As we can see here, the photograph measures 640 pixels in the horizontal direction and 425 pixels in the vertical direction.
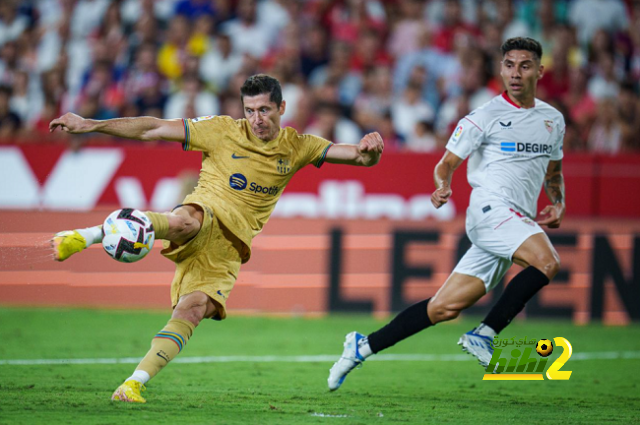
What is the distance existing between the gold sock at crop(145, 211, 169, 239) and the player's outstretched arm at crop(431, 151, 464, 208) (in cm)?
195

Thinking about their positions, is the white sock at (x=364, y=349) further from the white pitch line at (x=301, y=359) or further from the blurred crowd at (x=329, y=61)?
the blurred crowd at (x=329, y=61)

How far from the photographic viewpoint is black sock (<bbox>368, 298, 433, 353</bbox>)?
6.79m

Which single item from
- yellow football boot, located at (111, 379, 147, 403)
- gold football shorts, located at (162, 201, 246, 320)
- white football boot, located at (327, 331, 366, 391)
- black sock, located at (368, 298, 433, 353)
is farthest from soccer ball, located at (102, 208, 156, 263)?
black sock, located at (368, 298, 433, 353)

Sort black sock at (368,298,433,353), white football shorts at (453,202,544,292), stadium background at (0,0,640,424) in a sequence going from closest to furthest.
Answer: white football shorts at (453,202,544,292)
black sock at (368,298,433,353)
stadium background at (0,0,640,424)

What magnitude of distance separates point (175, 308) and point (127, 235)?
3.22 feet

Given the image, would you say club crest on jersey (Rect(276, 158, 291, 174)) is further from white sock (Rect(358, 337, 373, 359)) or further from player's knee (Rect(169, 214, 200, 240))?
white sock (Rect(358, 337, 373, 359))

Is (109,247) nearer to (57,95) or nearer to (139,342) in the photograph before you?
(139,342)

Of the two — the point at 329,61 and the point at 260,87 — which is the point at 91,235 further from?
the point at 329,61

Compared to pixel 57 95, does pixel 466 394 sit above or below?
below

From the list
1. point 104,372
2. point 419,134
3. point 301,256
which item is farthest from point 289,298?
point 104,372

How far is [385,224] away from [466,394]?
479 centimetres

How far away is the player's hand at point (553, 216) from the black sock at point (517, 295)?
693 millimetres

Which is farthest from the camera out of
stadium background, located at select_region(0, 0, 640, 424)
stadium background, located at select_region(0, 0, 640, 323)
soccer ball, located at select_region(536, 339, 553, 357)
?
stadium background, located at select_region(0, 0, 640, 323)

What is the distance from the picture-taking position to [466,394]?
704cm
